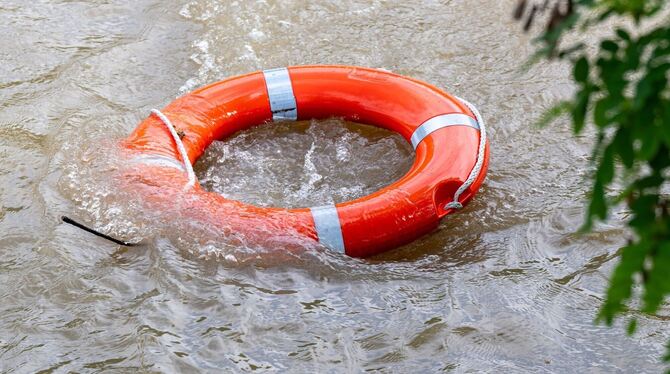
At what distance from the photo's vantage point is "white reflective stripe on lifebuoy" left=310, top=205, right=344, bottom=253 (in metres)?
3.80

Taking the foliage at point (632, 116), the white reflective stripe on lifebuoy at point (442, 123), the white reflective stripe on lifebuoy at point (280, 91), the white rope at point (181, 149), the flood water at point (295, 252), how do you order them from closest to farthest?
the foliage at point (632, 116)
the flood water at point (295, 252)
the white rope at point (181, 149)
the white reflective stripe on lifebuoy at point (442, 123)
the white reflective stripe on lifebuoy at point (280, 91)

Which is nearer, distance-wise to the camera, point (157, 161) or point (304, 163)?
point (157, 161)

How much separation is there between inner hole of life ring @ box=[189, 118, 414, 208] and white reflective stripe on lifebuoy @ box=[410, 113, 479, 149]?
28 cm

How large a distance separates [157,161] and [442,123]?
136 cm

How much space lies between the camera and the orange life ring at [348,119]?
12.5 feet

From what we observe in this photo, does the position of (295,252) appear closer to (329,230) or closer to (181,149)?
(329,230)

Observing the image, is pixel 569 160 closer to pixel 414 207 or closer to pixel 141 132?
pixel 414 207

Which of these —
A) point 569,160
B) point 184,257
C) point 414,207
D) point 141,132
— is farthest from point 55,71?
point 569,160

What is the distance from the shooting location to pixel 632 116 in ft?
5.11

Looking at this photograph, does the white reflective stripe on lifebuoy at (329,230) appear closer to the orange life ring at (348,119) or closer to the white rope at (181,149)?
the orange life ring at (348,119)

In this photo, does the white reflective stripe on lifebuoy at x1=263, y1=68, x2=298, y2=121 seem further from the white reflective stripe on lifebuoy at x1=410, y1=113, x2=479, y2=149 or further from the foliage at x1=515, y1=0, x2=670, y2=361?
the foliage at x1=515, y1=0, x2=670, y2=361

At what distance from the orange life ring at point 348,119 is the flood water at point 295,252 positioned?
0.34 ft

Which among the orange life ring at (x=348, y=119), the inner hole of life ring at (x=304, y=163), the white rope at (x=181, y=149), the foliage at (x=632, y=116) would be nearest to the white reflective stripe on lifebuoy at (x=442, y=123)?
the orange life ring at (x=348, y=119)

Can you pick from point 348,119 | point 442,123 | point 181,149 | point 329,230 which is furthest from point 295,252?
point 348,119
